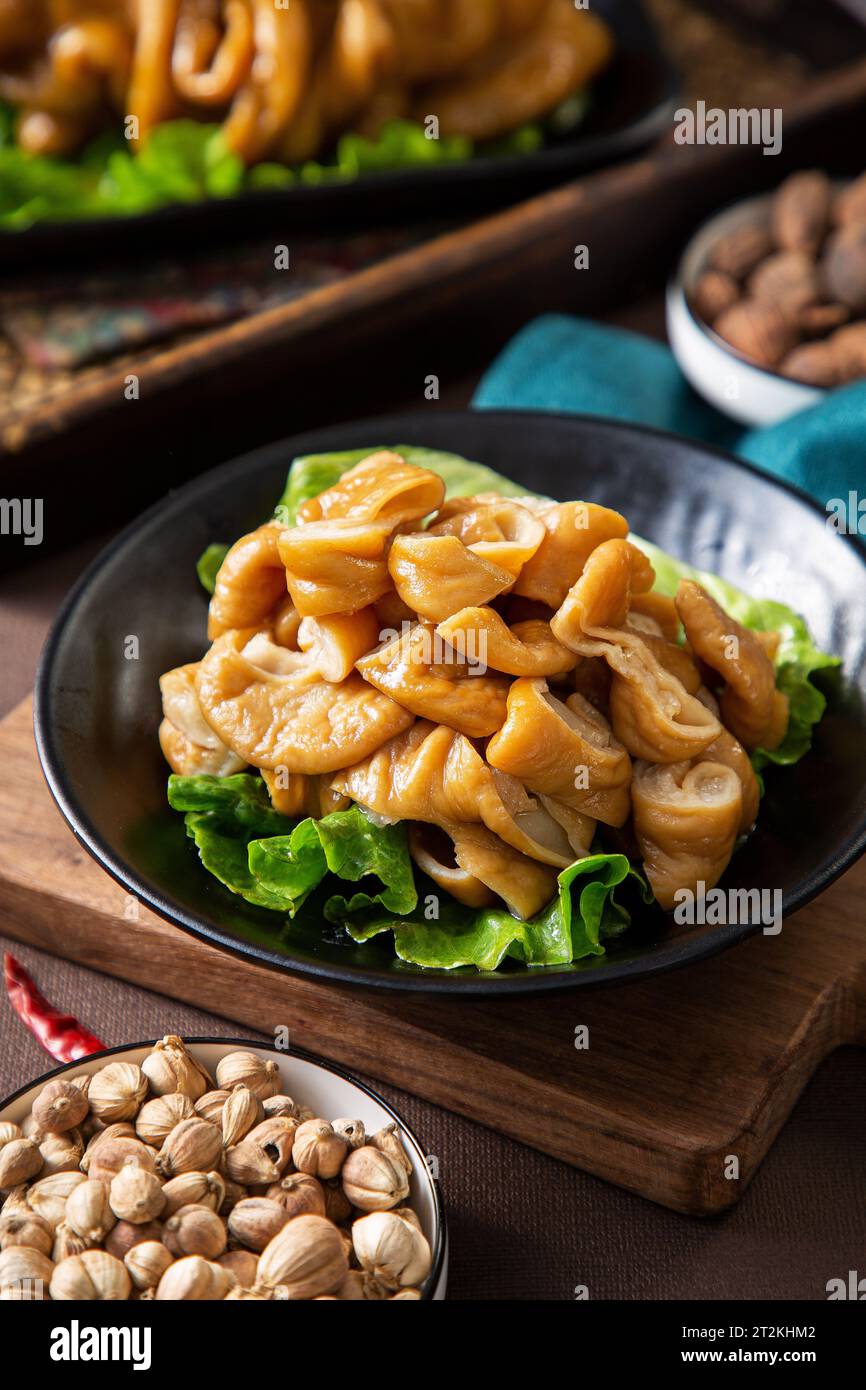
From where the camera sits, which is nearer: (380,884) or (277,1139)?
(277,1139)

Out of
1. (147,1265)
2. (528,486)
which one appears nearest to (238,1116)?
(147,1265)

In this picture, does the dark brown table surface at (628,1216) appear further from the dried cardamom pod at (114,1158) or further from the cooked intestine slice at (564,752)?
the dried cardamom pod at (114,1158)

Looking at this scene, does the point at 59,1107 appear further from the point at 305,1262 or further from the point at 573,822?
the point at 573,822

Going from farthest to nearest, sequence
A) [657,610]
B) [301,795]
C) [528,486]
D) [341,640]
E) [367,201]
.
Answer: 1. [367,201]
2. [528,486]
3. [657,610]
4. [301,795]
5. [341,640]

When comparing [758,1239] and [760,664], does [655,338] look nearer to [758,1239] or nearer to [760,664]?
[760,664]

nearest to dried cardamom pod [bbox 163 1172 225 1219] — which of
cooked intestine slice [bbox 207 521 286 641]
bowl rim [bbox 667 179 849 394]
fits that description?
cooked intestine slice [bbox 207 521 286 641]

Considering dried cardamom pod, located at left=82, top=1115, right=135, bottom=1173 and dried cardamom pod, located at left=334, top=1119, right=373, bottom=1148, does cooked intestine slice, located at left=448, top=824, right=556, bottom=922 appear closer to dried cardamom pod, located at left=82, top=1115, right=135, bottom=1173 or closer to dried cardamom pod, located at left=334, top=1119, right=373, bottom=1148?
dried cardamom pod, located at left=334, top=1119, right=373, bottom=1148
